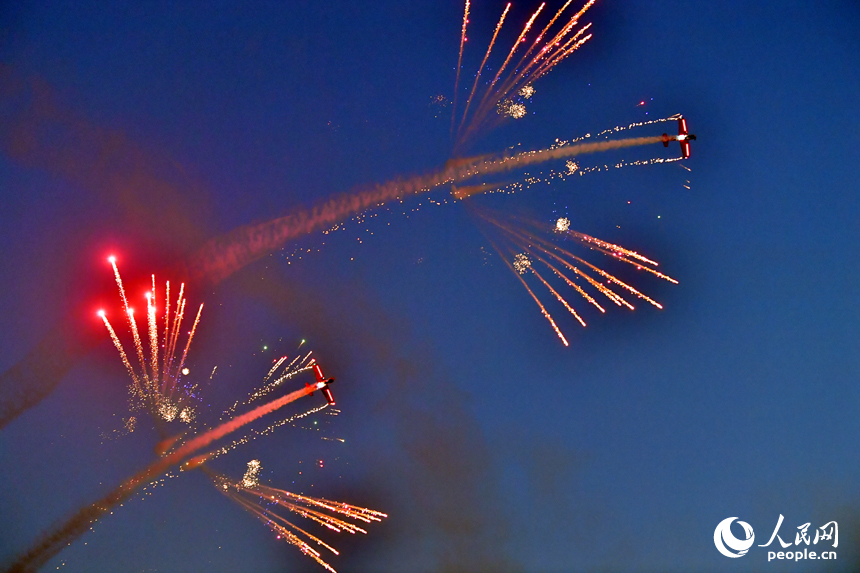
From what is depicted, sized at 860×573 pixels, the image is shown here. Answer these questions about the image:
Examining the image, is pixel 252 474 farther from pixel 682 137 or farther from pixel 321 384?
pixel 682 137

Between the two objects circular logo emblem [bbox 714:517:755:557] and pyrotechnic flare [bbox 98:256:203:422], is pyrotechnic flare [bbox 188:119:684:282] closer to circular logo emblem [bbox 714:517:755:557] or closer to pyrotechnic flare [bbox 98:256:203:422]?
pyrotechnic flare [bbox 98:256:203:422]

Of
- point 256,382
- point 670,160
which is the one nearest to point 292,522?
point 256,382

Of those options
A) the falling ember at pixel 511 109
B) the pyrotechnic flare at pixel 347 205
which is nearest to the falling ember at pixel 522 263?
the pyrotechnic flare at pixel 347 205

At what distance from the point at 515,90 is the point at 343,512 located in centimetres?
2236

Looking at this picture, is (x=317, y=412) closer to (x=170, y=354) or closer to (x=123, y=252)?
(x=170, y=354)

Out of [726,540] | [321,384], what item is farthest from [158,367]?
[726,540]

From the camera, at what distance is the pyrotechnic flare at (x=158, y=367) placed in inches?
842

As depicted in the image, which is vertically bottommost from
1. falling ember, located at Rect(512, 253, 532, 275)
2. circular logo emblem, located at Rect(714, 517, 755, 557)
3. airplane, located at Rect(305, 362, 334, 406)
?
circular logo emblem, located at Rect(714, 517, 755, 557)

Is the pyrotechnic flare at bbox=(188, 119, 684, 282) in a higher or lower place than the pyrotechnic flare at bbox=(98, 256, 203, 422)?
higher

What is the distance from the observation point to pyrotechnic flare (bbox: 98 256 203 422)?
70.2 ft

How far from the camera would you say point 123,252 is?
70.9 ft

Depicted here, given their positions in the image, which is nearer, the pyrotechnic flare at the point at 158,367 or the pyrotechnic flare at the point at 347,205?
the pyrotechnic flare at the point at 158,367

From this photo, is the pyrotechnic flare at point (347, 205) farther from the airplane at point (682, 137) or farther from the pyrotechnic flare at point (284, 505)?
the pyrotechnic flare at point (284, 505)

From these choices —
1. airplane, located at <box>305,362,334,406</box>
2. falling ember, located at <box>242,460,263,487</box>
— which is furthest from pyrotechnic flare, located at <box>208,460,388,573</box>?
airplane, located at <box>305,362,334,406</box>
